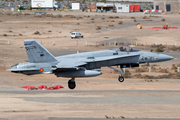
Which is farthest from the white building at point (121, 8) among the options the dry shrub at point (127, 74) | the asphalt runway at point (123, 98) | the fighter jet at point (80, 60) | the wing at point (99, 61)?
the wing at point (99, 61)

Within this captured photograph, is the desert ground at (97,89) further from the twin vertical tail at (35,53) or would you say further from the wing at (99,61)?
the twin vertical tail at (35,53)

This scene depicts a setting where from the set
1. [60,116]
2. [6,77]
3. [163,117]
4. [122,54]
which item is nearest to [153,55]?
[122,54]

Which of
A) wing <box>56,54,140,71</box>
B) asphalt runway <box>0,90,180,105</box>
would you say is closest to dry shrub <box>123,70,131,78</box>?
asphalt runway <box>0,90,180,105</box>

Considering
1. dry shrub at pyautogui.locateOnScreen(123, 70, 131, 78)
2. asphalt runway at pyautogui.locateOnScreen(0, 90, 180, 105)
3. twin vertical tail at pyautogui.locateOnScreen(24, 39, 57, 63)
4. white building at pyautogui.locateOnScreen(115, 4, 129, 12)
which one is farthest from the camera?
white building at pyautogui.locateOnScreen(115, 4, 129, 12)

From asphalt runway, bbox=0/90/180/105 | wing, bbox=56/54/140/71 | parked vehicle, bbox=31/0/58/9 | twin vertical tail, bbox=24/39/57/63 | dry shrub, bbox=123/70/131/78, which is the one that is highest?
parked vehicle, bbox=31/0/58/9

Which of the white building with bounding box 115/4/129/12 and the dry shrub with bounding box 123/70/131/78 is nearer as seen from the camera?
the dry shrub with bounding box 123/70/131/78

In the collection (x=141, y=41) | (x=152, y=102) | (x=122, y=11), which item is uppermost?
(x=122, y=11)

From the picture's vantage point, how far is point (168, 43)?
259 feet

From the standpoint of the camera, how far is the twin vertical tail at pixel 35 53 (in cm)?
3359

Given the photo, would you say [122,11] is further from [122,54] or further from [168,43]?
[122,54]

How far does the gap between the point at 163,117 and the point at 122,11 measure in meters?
142

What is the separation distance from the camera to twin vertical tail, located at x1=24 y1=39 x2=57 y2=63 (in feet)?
110

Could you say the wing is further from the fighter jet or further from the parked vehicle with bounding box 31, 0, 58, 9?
the parked vehicle with bounding box 31, 0, 58, 9

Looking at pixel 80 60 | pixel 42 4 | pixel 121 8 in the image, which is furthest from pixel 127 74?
pixel 42 4
